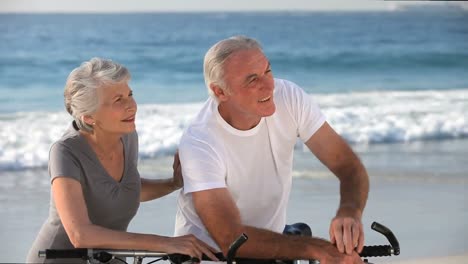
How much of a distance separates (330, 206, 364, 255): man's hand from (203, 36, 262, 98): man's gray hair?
1.57ft

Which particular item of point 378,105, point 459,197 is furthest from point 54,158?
point 378,105

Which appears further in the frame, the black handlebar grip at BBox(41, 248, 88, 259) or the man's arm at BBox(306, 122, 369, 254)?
the man's arm at BBox(306, 122, 369, 254)

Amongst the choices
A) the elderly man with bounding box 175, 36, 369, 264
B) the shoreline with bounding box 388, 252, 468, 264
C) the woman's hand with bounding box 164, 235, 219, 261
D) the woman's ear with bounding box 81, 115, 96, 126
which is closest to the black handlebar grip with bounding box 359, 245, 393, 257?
the elderly man with bounding box 175, 36, 369, 264

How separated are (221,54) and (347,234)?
0.58m

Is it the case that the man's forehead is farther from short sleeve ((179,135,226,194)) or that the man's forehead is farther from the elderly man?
short sleeve ((179,135,226,194))

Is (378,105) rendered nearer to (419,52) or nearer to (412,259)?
(419,52)

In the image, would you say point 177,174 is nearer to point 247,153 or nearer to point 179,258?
point 247,153

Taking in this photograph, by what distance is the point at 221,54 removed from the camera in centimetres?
290

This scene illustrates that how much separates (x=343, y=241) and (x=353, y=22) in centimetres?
1886

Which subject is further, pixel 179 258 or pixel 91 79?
pixel 91 79

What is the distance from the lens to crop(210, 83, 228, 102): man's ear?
9.67 feet

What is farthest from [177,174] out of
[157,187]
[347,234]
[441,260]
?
[441,260]

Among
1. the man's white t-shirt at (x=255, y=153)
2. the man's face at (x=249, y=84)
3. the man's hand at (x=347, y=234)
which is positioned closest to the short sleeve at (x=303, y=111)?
the man's white t-shirt at (x=255, y=153)

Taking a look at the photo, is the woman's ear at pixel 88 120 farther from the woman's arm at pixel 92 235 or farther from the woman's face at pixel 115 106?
the woman's arm at pixel 92 235
